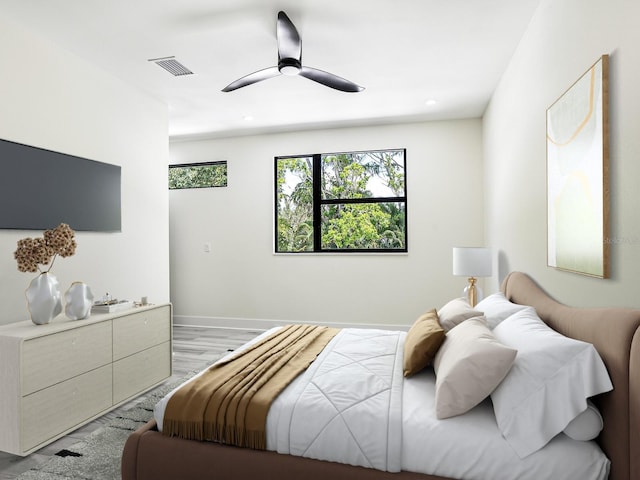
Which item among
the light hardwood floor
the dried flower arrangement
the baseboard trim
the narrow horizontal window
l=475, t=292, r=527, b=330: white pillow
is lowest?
the light hardwood floor

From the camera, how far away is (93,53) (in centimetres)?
299

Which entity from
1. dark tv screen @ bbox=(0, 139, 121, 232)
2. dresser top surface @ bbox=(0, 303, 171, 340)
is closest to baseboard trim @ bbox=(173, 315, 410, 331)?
dark tv screen @ bbox=(0, 139, 121, 232)

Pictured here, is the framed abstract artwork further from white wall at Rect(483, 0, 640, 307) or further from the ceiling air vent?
the ceiling air vent

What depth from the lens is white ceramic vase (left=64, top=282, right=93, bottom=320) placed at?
8.45ft

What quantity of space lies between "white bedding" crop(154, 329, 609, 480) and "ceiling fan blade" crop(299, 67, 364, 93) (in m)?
2.02

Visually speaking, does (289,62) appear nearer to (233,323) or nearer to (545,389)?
(545,389)

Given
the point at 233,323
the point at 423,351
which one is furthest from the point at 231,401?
the point at 233,323

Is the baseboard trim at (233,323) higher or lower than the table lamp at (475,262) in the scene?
lower

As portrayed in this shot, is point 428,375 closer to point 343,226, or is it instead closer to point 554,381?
point 554,381

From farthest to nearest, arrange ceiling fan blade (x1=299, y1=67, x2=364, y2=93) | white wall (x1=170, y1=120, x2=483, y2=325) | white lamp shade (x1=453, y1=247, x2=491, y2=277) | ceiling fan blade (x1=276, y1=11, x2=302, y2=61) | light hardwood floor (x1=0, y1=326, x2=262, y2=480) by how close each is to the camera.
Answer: white wall (x1=170, y1=120, x2=483, y2=325) → white lamp shade (x1=453, y1=247, x2=491, y2=277) → ceiling fan blade (x1=299, y1=67, x2=364, y2=93) → ceiling fan blade (x1=276, y1=11, x2=302, y2=61) → light hardwood floor (x1=0, y1=326, x2=262, y2=480)

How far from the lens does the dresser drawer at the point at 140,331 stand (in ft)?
9.19

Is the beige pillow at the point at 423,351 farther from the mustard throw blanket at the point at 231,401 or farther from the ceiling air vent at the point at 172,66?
the ceiling air vent at the point at 172,66

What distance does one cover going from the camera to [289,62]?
2555mm

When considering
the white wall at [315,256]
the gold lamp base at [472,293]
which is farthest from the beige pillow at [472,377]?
the white wall at [315,256]
